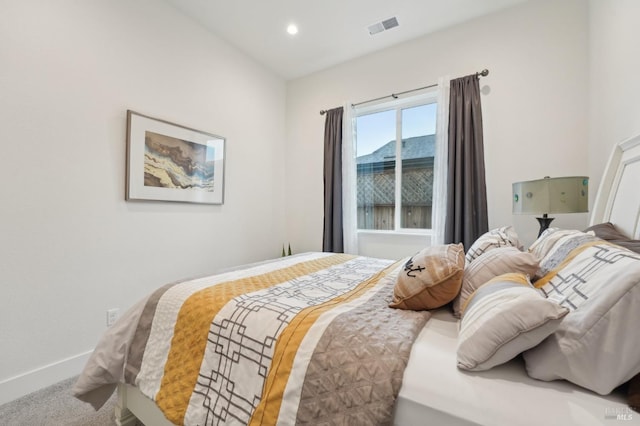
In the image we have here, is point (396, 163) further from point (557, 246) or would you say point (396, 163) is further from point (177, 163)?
point (177, 163)

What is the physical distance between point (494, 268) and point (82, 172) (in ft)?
8.75

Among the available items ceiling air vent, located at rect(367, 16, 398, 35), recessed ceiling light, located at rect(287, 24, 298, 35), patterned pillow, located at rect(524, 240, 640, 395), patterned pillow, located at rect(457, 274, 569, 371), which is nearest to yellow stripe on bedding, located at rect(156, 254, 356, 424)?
patterned pillow, located at rect(457, 274, 569, 371)

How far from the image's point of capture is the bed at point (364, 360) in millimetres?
644

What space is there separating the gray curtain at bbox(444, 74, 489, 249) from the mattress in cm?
189

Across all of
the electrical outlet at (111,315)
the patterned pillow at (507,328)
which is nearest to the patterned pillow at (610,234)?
the patterned pillow at (507,328)

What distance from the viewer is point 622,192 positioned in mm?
1455

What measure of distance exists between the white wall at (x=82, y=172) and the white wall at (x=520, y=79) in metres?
2.18

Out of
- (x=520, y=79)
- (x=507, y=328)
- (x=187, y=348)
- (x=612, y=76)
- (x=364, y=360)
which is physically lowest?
(x=187, y=348)

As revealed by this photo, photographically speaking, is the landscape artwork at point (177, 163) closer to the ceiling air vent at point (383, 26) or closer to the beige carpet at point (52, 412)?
the beige carpet at point (52, 412)

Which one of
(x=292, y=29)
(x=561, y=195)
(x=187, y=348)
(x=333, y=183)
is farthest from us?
(x=333, y=183)

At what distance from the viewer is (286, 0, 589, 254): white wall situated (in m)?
2.28

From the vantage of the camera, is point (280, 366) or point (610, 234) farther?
point (610, 234)

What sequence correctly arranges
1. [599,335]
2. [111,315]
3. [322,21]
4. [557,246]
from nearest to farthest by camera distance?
[599,335] → [557,246] → [111,315] → [322,21]

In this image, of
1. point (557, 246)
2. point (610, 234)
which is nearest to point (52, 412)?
point (557, 246)
